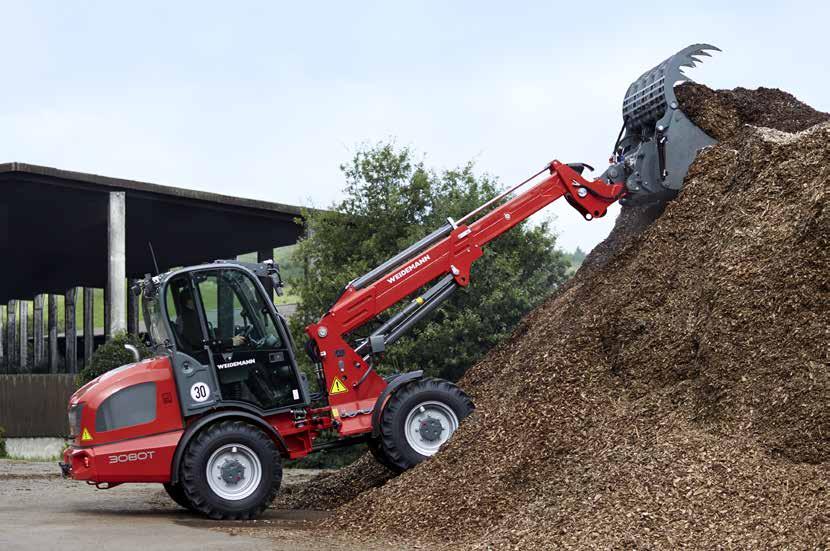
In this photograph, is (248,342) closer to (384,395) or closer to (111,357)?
(384,395)

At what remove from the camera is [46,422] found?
26.5 meters

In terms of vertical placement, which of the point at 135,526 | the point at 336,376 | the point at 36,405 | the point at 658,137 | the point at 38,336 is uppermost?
the point at 38,336

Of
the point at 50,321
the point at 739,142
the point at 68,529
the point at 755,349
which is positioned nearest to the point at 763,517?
the point at 755,349

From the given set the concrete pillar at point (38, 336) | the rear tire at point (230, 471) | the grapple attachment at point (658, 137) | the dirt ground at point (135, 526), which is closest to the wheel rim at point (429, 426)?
the dirt ground at point (135, 526)

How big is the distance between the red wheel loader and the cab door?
13mm

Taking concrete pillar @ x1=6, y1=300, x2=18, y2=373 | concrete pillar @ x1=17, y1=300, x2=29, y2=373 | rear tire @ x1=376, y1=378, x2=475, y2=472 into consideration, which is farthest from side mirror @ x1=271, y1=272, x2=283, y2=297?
concrete pillar @ x1=6, y1=300, x2=18, y2=373

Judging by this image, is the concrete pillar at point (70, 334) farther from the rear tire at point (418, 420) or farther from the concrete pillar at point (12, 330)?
the rear tire at point (418, 420)

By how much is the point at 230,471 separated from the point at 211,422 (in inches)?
22.4

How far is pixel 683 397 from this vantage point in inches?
426

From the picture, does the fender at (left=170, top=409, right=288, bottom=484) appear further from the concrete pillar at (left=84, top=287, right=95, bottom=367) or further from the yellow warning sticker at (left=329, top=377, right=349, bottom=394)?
the concrete pillar at (left=84, top=287, right=95, bottom=367)

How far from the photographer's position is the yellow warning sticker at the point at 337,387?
42.0 feet

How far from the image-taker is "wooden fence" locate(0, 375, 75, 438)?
86.9 feet

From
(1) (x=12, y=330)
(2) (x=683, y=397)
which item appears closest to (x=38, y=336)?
(1) (x=12, y=330)

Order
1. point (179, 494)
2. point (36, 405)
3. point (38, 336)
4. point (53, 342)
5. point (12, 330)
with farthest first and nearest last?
1. point (12, 330)
2. point (38, 336)
3. point (53, 342)
4. point (36, 405)
5. point (179, 494)
